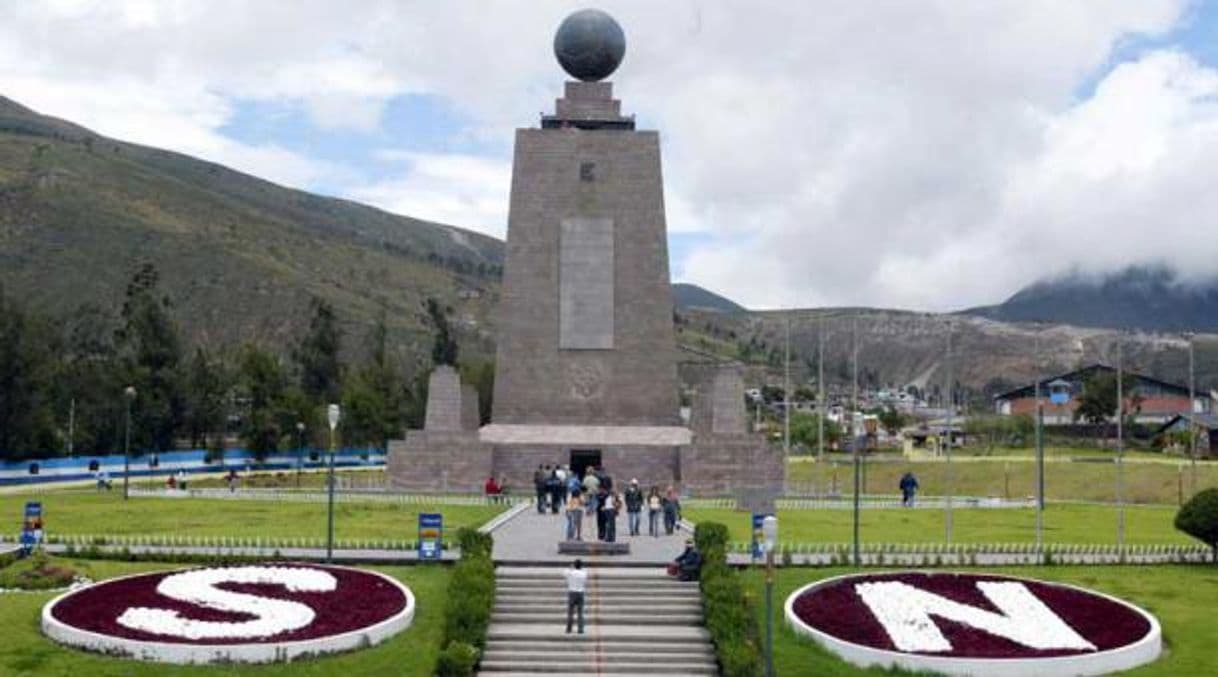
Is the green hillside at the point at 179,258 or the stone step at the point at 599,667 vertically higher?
the green hillside at the point at 179,258

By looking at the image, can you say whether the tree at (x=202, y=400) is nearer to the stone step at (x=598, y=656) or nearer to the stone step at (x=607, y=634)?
the stone step at (x=607, y=634)

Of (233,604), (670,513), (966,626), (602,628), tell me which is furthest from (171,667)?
(670,513)

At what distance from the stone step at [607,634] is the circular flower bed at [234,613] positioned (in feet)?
5.22

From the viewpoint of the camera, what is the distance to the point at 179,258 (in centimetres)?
13525

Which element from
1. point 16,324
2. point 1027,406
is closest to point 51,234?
point 16,324

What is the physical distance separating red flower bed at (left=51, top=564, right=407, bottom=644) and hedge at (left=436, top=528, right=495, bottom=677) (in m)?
1.10

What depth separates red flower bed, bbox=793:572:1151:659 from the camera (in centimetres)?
1972

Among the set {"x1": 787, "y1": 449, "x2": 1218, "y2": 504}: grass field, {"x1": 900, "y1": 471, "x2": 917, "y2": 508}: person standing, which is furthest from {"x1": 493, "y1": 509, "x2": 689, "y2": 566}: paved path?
{"x1": 787, "y1": 449, "x2": 1218, "y2": 504}: grass field

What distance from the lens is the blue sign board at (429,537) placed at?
2548 centimetres

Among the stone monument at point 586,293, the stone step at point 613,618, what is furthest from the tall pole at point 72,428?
the stone step at point 613,618

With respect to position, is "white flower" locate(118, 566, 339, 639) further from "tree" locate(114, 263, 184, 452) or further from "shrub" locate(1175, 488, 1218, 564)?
"tree" locate(114, 263, 184, 452)

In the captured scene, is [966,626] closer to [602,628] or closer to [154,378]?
[602,628]

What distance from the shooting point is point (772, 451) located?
4588cm

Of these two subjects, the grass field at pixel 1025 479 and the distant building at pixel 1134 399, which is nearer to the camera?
the grass field at pixel 1025 479
